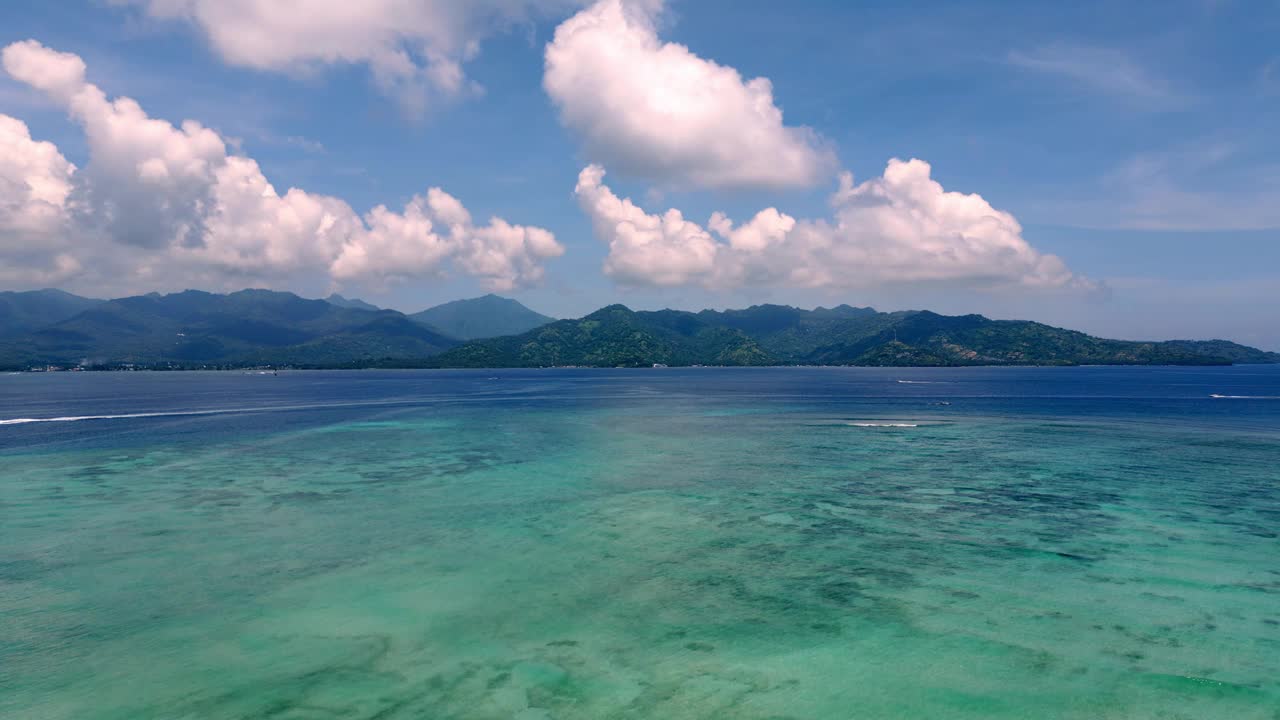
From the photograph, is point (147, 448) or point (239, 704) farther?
point (147, 448)

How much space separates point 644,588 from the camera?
1069 inches

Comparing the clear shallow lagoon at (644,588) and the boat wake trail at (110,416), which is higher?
the boat wake trail at (110,416)

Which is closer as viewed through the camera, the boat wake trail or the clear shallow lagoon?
the clear shallow lagoon

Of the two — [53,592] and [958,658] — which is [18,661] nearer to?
[53,592]

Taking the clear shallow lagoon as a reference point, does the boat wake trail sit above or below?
above

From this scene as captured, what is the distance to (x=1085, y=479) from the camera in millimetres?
50969

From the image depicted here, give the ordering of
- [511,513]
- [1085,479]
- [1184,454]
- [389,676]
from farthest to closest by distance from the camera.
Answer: [1184,454]
[1085,479]
[511,513]
[389,676]

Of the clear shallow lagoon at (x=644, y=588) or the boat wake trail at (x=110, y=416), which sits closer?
the clear shallow lagoon at (x=644, y=588)

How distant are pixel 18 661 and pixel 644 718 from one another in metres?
19.9

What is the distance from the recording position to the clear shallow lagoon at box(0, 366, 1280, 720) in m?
18.3

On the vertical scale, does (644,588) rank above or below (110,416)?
below

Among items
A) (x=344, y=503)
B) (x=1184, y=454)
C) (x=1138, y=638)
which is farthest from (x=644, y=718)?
(x=1184, y=454)

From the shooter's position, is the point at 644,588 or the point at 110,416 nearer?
the point at 644,588

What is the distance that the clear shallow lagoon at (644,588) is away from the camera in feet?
60.2
